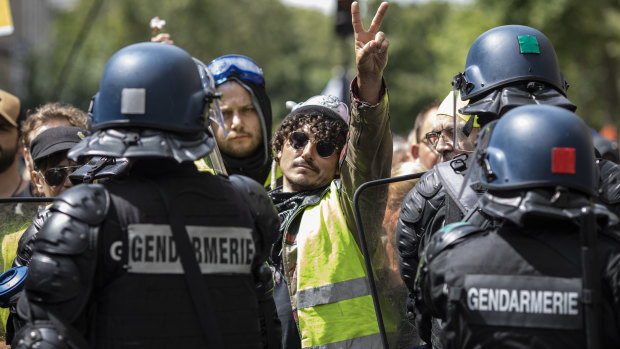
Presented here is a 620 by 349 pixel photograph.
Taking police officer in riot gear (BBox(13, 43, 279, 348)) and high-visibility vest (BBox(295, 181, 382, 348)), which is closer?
police officer in riot gear (BBox(13, 43, 279, 348))

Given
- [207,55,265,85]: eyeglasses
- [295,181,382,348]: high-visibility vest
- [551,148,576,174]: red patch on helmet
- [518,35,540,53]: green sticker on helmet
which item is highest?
[518,35,540,53]: green sticker on helmet

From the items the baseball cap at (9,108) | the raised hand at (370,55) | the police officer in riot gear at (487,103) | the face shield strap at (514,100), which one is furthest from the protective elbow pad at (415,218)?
the baseball cap at (9,108)

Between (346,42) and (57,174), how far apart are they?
1278 cm

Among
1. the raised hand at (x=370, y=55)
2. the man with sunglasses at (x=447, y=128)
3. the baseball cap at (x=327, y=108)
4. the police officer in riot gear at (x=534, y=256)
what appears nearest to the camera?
the police officer in riot gear at (x=534, y=256)

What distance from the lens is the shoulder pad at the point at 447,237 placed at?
8.05 feet

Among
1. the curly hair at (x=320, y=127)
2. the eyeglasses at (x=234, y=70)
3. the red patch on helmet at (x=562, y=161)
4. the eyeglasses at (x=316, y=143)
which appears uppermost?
the eyeglasses at (x=234, y=70)

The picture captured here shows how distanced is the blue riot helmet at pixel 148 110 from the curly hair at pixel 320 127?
141cm

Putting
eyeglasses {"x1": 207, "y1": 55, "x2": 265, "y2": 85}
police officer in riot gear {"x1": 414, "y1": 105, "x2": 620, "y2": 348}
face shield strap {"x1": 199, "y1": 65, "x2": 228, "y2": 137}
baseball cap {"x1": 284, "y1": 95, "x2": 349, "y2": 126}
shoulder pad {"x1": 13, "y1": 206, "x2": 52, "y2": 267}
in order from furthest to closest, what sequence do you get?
eyeglasses {"x1": 207, "y1": 55, "x2": 265, "y2": 85} → baseball cap {"x1": 284, "y1": 95, "x2": 349, "y2": 126} → shoulder pad {"x1": 13, "y1": 206, "x2": 52, "y2": 267} → face shield strap {"x1": 199, "y1": 65, "x2": 228, "y2": 137} → police officer in riot gear {"x1": 414, "y1": 105, "x2": 620, "y2": 348}

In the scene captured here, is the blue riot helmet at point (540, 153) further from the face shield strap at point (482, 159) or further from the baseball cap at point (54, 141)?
the baseball cap at point (54, 141)

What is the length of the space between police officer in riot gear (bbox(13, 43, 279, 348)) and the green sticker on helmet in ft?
4.16

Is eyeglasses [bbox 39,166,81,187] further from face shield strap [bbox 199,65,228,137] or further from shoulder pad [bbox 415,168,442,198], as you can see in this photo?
shoulder pad [bbox 415,168,442,198]

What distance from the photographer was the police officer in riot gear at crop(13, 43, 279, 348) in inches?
92.1

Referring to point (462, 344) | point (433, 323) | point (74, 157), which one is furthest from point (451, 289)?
point (74, 157)

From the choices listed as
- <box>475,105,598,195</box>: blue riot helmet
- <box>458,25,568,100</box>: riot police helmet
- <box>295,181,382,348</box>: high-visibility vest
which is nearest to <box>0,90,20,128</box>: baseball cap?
<box>295,181,382,348</box>: high-visibility vest
